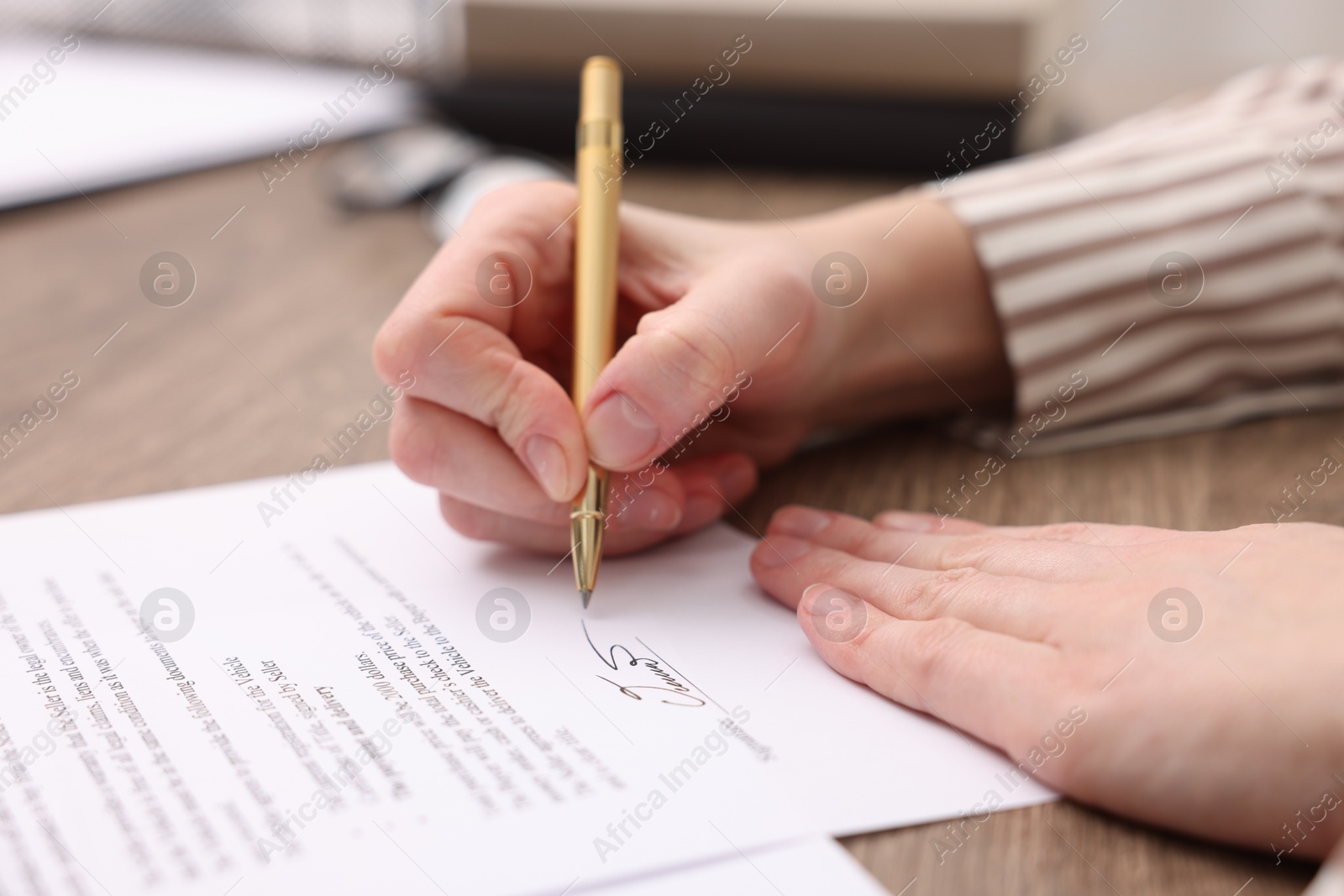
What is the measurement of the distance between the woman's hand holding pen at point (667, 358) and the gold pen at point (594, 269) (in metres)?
0.01

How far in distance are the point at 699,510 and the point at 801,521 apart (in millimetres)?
68

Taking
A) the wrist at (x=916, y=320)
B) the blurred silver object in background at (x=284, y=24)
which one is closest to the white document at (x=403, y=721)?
the wrist at (x=916, y=320)

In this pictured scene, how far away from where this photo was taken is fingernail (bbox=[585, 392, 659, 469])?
569mm

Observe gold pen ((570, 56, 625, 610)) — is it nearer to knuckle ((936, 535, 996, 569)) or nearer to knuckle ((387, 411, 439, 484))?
knuckle ((387, 411, 439, 484))

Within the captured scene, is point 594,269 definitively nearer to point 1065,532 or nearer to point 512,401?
point 512,401

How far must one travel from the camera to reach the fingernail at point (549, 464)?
0.58 metres

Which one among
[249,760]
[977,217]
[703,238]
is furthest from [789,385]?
[249,760]

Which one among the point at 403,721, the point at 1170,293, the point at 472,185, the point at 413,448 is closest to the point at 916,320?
the point at 1170,293

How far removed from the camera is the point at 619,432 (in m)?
0.57

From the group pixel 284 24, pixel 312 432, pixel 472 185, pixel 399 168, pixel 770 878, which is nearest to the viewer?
pixel 770 878

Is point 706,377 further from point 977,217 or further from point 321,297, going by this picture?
point 321,297

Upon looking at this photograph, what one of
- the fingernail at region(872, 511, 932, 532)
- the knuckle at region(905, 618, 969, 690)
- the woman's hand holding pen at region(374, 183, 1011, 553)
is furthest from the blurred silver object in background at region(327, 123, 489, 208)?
the knuckle at region(905, 618, 969, 690)

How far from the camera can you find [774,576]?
58cm

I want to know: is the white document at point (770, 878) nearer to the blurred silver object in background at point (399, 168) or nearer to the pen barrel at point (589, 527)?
the pen barrel at point (589, 527)
